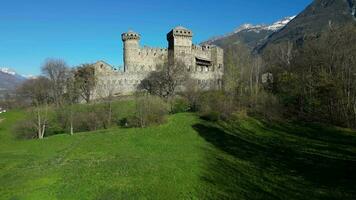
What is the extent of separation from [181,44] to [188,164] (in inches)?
2214

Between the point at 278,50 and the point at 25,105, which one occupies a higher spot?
the point at 278,50

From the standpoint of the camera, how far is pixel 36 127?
2165 inches

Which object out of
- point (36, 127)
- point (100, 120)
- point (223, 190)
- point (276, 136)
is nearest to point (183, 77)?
point (100, 120)

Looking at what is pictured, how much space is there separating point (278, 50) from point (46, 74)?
2089 inches

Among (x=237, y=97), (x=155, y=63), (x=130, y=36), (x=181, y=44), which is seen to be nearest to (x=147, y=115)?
(x=237, y=97)

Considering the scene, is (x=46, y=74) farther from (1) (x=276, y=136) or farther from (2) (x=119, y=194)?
(2) (x=119, y=194)

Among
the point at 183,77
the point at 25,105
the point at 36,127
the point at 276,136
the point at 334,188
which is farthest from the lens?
the point at 25,105

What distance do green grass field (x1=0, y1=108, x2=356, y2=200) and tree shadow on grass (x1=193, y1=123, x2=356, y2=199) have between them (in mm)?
60

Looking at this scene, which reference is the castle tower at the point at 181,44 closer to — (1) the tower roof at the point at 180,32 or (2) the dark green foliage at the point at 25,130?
(1) the tower roof at the point at 180,32

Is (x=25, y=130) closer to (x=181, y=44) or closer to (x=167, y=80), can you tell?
(x=167, y=80)

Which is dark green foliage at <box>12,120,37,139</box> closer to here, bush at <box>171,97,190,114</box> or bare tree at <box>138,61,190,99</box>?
bush at <box>171,97,190,114</box>

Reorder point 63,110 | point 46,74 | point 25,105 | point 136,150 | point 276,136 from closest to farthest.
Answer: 1. point 136,150
2. point 276,136
3. point 63,110
4. point 25,105
5. point 46,74

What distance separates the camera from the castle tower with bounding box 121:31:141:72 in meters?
82.1

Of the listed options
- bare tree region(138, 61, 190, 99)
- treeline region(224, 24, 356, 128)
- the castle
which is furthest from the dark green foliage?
treeline region(224, 24, 356, 128)
